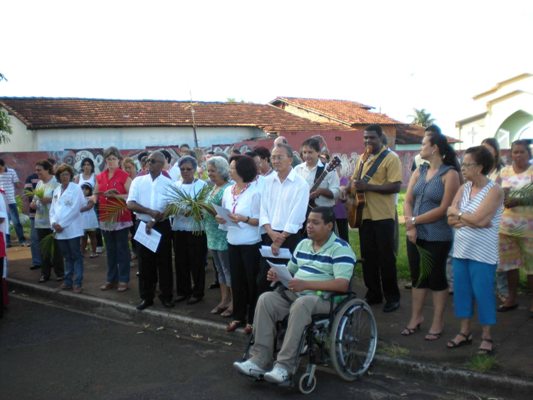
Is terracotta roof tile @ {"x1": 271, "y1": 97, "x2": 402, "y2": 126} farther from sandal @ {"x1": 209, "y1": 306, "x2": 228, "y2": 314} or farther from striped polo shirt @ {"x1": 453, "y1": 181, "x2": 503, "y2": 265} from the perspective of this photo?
striped polo shirt @ {"x1": 453, "y1": 181, "x2": 503, "y2": 265}

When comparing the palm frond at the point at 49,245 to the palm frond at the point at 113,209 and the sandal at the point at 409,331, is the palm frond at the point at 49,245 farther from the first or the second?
the sandal at the point at 409,331

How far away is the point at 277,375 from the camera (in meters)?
4.61

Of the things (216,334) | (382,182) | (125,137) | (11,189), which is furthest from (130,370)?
(125,137)

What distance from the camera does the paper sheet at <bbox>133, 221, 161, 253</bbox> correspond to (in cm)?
732

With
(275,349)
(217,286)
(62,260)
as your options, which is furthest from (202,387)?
(62,260)

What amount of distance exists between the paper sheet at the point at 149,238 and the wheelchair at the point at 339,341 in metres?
2.62

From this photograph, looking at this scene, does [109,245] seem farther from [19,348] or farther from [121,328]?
[19,348]

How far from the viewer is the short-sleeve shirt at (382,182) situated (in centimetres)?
662

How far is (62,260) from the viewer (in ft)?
32.4

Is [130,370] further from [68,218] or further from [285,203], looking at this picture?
[68,218]

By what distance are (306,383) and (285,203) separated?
1961 millimetres

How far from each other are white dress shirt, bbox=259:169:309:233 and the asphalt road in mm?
1500

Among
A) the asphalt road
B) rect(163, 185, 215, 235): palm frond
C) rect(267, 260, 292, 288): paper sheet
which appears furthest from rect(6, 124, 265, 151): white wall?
rect(267, 260, 292, 288): paper sheet

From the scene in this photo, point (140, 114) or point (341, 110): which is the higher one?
point (341, 110)
